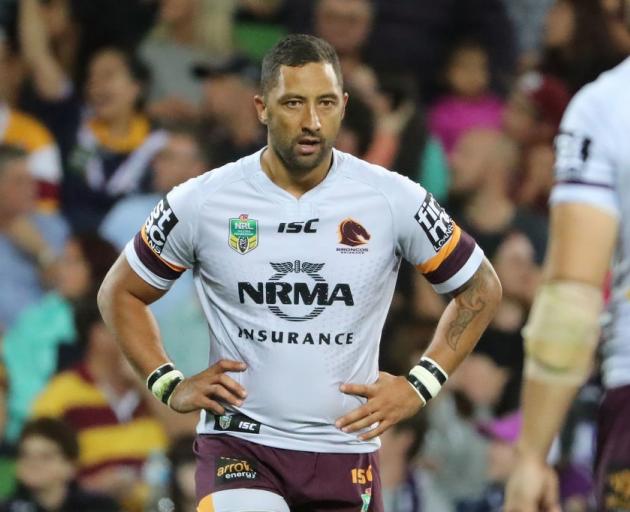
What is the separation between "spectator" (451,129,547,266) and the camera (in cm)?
944

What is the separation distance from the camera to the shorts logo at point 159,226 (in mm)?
5453

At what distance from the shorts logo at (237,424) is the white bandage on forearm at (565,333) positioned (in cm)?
196

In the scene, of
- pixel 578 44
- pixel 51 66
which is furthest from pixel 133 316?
pixel 578 44

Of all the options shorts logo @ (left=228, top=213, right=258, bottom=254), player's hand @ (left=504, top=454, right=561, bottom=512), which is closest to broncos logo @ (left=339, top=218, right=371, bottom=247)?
shorts logo @ (left=228, top=213, right=258, bottom=254)

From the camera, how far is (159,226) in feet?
18.0

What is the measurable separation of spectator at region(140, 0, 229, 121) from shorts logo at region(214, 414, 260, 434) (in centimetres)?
497

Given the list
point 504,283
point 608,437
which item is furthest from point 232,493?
point 504,283

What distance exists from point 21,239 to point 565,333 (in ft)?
21.5

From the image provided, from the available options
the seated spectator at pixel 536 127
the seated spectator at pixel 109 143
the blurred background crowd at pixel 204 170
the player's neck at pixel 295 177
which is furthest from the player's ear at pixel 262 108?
the seated spectator at pixel 536 127

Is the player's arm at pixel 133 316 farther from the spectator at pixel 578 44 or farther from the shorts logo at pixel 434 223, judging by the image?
the spectator at pixel 578 44

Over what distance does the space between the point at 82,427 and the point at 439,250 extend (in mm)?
3923

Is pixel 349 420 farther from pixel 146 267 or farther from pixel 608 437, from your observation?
pixel 608 437

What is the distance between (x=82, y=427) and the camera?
874 cm

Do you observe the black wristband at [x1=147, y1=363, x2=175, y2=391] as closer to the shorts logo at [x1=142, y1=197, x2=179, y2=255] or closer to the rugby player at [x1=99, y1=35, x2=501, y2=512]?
the rugby player at [x1=99, y1=35, x2=501, y2=512]
